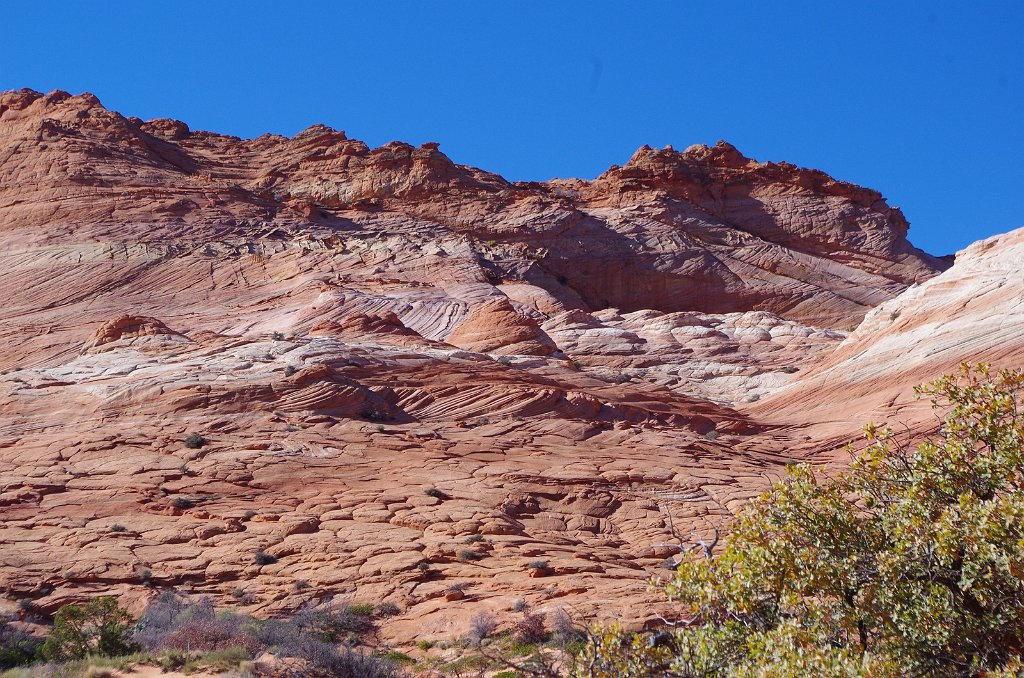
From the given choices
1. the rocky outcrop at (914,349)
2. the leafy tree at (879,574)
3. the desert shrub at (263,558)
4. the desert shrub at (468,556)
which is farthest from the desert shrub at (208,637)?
the rocky outcrop at (914,349)

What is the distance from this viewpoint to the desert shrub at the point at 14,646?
12.9 m

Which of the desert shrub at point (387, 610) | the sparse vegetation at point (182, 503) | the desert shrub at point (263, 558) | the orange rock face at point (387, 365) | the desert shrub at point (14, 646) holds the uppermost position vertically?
the orange rock face at point (387, 365)

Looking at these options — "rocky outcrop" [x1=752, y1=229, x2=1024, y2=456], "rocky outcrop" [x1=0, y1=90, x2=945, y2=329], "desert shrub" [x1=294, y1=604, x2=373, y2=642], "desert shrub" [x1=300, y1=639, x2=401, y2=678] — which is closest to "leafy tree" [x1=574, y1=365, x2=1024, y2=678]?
"desert shrub" [x1=300, y1=639, x2=401, y2=678]

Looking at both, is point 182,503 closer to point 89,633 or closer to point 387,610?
point 89,633

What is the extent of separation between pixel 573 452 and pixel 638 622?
30.8 feet

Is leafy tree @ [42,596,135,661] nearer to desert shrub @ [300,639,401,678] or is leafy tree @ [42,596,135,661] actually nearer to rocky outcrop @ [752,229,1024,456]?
desert shrub @ [300,639,401,678]

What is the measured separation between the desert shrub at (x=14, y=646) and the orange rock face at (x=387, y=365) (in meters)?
1.49

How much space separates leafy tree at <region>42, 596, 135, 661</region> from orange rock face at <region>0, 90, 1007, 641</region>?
1.81 m

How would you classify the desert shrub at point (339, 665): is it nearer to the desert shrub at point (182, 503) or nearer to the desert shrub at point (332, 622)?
the desert shrub at point (332, 622)

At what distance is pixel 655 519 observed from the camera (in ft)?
63.9

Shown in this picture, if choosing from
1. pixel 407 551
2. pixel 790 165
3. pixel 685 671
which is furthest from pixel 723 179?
pixel 685 671

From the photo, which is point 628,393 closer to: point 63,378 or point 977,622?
point 63,378

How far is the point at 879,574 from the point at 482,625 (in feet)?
23.8

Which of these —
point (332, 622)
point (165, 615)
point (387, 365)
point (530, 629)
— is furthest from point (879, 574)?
point (387, 365)
